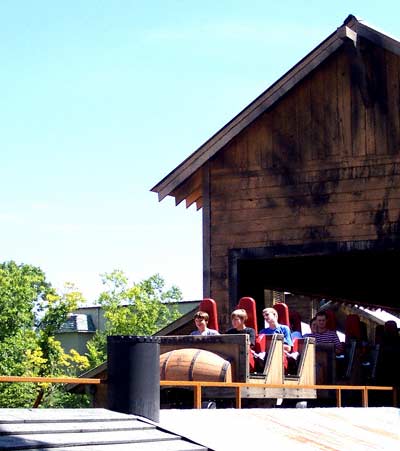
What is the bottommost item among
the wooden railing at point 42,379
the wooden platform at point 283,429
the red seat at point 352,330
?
the wooden platform at point 283,429

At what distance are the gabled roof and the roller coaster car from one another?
5.85 m

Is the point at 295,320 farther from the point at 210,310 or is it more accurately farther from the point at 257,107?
the point at 257,107

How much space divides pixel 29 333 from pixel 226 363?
4662 cm

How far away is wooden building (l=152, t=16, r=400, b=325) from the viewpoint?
1823 cm

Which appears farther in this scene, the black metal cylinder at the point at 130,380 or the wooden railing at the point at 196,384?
the black metal cylinder at the point at 130,380

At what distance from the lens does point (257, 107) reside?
19.1 meters

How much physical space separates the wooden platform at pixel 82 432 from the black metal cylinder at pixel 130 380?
137mm

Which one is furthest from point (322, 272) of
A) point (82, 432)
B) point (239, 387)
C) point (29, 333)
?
point (29, 333)

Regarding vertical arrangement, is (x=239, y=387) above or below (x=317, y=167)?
below

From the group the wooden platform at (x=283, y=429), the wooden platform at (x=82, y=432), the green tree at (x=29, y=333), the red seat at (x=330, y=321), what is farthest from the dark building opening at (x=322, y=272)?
the green tree at (x=29, y=333)

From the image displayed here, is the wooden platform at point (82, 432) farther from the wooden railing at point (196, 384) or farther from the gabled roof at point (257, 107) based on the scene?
the gabled roof at point (257, 107)

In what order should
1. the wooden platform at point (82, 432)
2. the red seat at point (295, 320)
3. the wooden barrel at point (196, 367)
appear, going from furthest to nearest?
1. the red seat at point (295, 320)
2. the wooden barrel at point (196, 367)
3. the wooden platform at point (82, 432)

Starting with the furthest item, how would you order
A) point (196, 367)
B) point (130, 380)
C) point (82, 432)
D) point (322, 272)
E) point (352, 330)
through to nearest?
point (322, 272), point (352, 330), point (196, 367), point (130, 380), point (82, 432)

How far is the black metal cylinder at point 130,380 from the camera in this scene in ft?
31.3
